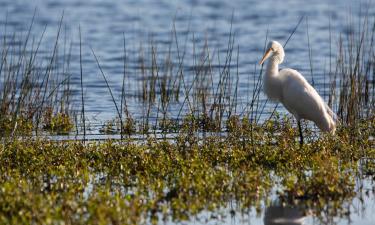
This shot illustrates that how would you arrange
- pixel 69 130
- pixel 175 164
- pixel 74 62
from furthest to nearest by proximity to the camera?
pixel 74 62, pixel 69 130, pixel 175 164

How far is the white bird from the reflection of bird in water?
280 cm

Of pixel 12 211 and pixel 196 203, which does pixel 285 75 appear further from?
pixel 12 211

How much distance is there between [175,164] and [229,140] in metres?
1.39

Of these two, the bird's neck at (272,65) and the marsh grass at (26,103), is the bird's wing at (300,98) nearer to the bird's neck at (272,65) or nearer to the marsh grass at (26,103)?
the bird's neck at (272,65)

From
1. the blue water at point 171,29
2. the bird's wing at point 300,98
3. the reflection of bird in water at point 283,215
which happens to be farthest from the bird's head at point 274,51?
the reflection of bird in water at point 283,215

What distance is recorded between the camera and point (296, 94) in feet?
36.4

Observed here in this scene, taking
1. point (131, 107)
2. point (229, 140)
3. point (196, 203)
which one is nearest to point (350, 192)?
point (196, 203)

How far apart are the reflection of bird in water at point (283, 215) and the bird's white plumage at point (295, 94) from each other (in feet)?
10.4

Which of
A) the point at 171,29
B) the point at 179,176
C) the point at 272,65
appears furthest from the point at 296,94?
the point at 171,29

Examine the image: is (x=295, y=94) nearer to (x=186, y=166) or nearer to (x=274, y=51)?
(x=274, y=51)

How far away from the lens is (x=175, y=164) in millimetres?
9305

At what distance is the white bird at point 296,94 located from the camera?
36.1 ft

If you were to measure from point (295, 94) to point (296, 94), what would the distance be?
0.5 inches

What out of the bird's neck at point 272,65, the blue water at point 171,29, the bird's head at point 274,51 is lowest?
the blue water at point 171,29
